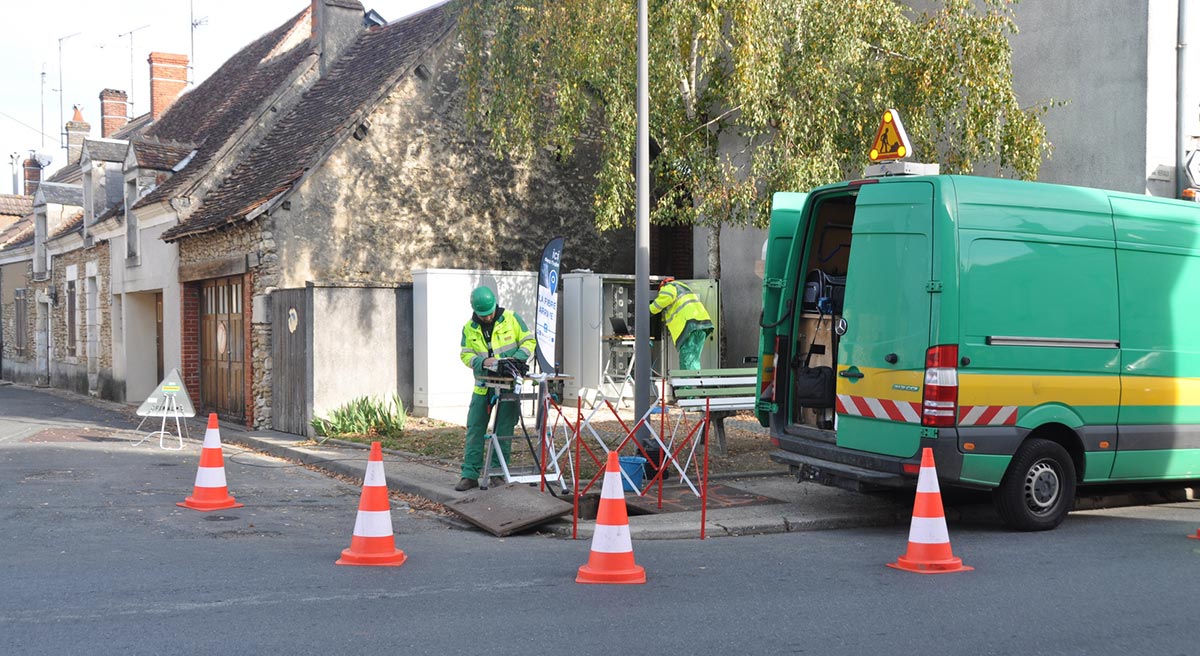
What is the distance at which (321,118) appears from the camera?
18.3 metres

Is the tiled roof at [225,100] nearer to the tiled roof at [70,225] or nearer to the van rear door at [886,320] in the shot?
the tiled roof at [70,225]

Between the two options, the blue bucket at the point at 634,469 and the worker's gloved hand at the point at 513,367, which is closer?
the worker's gloved hand at the point at 513,367

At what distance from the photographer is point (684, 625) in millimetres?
5574

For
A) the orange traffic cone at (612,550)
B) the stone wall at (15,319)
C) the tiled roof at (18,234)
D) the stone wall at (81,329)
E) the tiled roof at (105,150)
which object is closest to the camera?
the orange traffic cone at (612,550)

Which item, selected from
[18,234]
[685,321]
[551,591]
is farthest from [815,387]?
[18,234]

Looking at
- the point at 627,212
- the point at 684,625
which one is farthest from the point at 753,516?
the point at 627,212

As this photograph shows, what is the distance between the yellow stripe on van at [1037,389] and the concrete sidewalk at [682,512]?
5.13 ft

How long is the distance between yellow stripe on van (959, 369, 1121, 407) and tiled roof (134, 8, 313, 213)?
50.4ft

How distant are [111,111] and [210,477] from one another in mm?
28100

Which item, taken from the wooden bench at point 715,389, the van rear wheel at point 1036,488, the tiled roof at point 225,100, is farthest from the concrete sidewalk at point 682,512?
the tiled roof at point 225,100

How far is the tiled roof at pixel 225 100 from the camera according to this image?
20.1 meters

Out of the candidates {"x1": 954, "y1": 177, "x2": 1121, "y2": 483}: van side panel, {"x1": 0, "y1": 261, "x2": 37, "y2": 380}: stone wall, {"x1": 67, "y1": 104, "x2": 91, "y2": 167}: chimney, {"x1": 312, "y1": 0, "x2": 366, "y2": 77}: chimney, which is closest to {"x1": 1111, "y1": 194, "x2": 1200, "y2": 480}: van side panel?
{"x1": 954, "y1": 177, "x2": 1121, "y2": 483}: van side panel

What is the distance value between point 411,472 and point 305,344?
4.80 metres

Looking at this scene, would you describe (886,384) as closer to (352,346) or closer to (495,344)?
(495,344)
